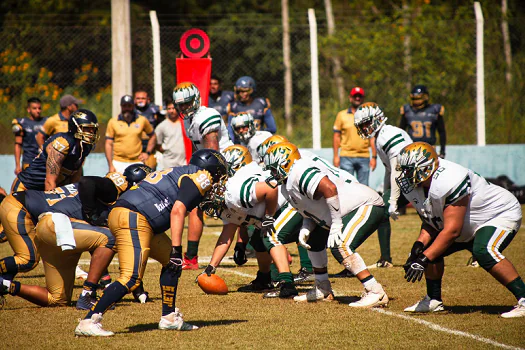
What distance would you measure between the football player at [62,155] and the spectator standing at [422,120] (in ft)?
20.6

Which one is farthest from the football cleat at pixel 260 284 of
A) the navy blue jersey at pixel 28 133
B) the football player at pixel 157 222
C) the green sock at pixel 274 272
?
the navy blue jersey at pixel 28 133

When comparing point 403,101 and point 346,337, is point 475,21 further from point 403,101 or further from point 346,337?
point 346,337

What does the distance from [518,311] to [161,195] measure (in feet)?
10.2

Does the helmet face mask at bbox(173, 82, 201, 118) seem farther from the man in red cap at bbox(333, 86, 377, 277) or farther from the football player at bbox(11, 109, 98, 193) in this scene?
the man in red cap at bbox(333, 86, 377, 277)

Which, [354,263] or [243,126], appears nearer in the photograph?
[354,263]

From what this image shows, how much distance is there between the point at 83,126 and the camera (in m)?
7.63

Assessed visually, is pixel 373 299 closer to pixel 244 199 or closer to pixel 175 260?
pixel 244 199

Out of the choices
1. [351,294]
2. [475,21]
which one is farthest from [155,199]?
[475,21]

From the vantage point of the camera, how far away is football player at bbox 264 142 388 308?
651cm

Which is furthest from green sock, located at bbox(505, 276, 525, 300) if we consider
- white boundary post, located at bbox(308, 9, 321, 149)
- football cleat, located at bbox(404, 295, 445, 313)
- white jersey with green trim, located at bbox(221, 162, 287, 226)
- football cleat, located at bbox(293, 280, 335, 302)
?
white boundary post, located at bbox(308, 9, 321, 149)

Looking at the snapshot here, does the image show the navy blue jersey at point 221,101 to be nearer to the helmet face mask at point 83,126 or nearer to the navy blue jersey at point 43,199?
the helmet face mask at point 83,126

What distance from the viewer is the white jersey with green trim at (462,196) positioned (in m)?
6.00

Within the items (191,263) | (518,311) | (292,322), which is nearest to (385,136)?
(191,263)

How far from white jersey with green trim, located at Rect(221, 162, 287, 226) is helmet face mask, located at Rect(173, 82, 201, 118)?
5.32 feet
